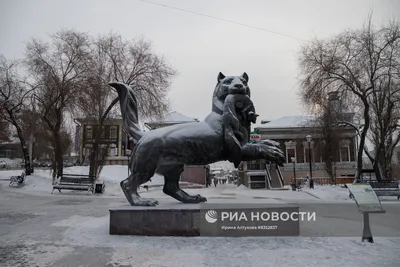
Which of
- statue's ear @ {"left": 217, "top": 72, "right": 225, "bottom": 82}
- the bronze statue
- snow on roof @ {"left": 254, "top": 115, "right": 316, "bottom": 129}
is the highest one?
snow on roof @ {"left": 254, "top": 115, "right": 316, "bottom": 129}

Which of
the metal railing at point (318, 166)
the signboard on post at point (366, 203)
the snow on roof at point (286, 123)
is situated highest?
the snow on roof at point (286, 123)

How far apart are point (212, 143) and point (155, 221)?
1762 mm

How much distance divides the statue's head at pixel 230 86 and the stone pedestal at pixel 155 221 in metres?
2.28

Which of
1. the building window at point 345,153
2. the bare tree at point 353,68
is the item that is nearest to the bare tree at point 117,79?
the bare tree at point 353,68

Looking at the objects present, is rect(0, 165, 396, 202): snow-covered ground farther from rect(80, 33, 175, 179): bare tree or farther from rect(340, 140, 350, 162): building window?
rect(340, 140, 350, 162): building window

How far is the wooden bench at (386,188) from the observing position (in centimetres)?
1582

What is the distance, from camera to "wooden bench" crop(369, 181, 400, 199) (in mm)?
15819

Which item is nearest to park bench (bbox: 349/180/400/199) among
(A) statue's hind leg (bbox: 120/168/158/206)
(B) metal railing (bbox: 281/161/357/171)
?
(A) statue's hind leg (bbox: 120/168/158/206)

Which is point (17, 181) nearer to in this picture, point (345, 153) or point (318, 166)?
point (318, 166)

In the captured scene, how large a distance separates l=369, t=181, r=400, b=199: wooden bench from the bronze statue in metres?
12.9

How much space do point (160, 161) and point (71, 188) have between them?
13235 mm

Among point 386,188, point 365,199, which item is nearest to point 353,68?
point 386,188

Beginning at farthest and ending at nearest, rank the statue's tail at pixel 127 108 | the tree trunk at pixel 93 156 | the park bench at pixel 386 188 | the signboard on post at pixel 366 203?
the tree trunk at pixel 93 156, the park bench at pixel 386 188, the statue's tail at pixel 127 108, the signboard on post at pixel 366 203

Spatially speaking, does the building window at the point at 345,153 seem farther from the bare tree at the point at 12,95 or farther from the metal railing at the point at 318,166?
the bare tree at the point at 12,95
